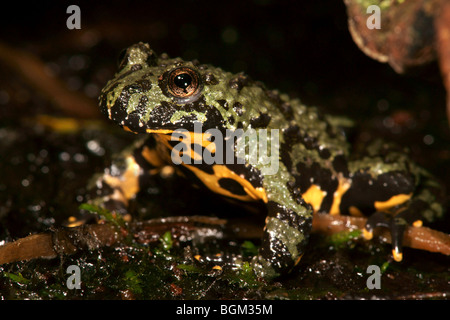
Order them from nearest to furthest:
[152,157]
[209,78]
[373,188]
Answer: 1. [209,78]
2. [373,188]
3. [152,157]

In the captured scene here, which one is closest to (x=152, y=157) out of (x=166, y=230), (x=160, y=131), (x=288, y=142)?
(x=166, y=230)

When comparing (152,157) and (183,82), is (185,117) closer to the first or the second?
(183,82)

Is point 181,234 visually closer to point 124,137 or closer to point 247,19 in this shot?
point 124,137

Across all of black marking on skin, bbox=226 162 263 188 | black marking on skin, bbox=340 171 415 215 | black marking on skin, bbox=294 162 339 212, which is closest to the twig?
black marking on skin, bbox=294 162 339 212

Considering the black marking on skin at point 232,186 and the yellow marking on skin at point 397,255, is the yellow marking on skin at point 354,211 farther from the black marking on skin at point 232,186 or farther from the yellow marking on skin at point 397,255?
the black marking on skin at point 232,186
